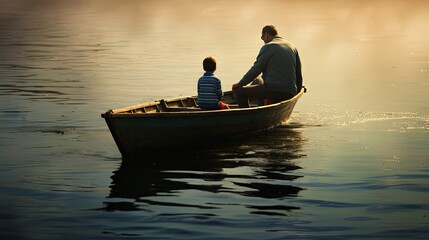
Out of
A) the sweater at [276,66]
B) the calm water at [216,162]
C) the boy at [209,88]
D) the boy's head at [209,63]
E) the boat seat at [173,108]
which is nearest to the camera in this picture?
the calm water at [216,162]

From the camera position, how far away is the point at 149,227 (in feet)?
36.3

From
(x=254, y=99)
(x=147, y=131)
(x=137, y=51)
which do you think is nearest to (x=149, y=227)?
(x=147, y=131)

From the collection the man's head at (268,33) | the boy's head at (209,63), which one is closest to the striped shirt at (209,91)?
the boy's head at (209,63)

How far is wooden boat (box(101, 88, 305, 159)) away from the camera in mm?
14766

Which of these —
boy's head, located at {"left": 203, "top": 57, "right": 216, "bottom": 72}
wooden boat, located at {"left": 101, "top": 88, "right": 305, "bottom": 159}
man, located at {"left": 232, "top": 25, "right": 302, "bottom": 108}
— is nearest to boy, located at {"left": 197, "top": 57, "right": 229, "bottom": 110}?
boy's head, located at {"left": 203, "top": 57, "right": 216, "bottom": 72}

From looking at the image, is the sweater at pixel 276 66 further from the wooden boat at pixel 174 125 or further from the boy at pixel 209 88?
the boy at pixel 209 88

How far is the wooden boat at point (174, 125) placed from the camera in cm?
1477

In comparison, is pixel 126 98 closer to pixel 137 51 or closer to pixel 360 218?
pixel 360 218

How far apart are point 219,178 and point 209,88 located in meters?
3.03

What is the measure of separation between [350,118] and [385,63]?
1503 cm

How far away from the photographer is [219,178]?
45.5 feet

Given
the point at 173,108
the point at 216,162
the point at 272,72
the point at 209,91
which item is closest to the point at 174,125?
the point at 216,162

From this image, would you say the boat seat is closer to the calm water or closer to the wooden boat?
the wooden boat

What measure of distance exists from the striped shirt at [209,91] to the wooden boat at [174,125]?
407 mm
